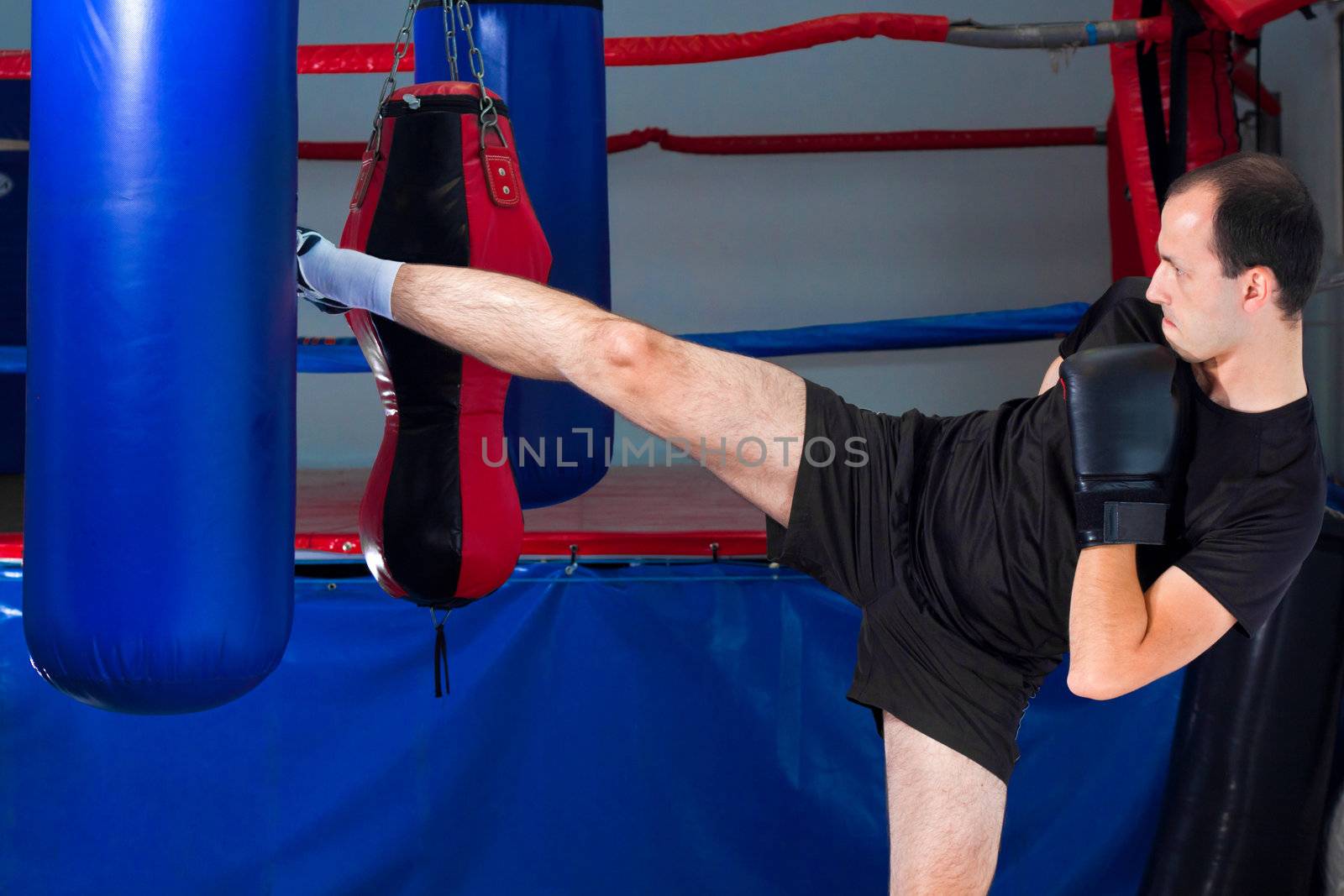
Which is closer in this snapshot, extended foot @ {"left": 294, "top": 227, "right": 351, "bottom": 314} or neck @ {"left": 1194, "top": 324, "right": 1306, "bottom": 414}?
neck @ {"left": 1194, "top": 324, "right": 1306, "bottom": 414}

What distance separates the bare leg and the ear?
2.24 feet

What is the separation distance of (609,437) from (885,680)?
671mm

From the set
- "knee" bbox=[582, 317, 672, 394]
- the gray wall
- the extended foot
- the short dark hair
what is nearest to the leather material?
the extended foot

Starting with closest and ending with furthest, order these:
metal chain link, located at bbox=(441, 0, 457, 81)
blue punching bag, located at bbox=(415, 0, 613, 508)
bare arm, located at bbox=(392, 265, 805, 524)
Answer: bare arm, located at bbox=(392, 265, 805, 524) → metal chain link, located at bbox=(441, 0, 457, 81) → blue punching bag, located at bbox=(415, 0, 613, 508)

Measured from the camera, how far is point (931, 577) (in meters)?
1.61

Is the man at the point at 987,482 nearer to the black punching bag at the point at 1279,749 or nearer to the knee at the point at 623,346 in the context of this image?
the knee at the point at 623,346

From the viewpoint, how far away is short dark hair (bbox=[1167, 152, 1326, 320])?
1.37 meters

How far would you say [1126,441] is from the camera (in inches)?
52.4

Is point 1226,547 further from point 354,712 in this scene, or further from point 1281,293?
point 354,712

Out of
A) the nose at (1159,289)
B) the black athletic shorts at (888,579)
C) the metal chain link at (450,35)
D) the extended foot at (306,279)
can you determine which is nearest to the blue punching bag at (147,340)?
the extended foot at (306,279)

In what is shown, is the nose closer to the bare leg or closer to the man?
the man

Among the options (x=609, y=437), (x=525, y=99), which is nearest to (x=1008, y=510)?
(x=609, y=437)

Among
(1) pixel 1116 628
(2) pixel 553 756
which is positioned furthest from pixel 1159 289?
(2) pixel 553 756

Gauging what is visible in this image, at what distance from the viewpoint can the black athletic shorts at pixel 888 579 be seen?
155cm
